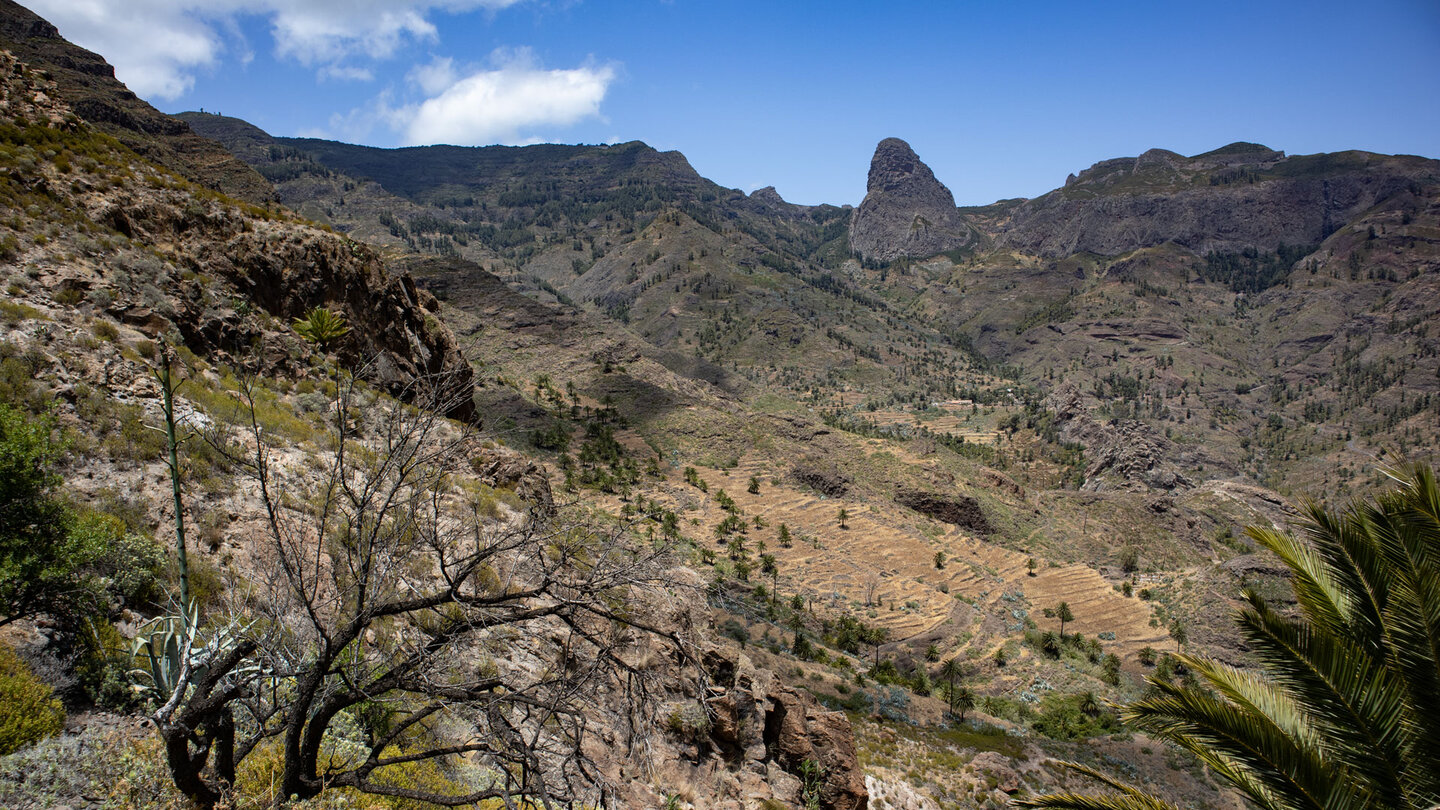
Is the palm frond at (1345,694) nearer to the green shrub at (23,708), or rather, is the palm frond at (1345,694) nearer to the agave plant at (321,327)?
the green shrub at (23,708)

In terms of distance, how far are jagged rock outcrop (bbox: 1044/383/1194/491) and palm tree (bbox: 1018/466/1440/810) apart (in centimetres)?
6655

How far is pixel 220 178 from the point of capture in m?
37.7

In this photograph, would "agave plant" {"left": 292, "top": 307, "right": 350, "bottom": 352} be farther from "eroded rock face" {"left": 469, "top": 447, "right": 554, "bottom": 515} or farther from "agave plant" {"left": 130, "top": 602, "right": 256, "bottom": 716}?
"agave plant" {"left": 130, "top": 602, "right": 256, "bottom": 716}

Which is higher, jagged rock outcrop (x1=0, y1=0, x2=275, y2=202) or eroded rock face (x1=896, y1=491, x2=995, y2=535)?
jagged rock outcrop (x1=0, y1=0, x2=275, y2=202)

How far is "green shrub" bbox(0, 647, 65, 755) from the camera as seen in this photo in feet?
17.6

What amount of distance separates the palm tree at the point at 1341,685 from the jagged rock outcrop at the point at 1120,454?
66.5 m

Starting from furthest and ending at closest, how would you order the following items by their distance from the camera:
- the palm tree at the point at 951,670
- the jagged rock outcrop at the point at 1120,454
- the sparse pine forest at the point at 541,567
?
the jagged rock outcrop at the point at 1120,454 < the palm tree at the point at 951,670 < the sparse pine forest at the point at 541,567

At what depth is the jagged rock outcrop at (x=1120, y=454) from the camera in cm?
6322

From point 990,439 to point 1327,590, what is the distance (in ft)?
289

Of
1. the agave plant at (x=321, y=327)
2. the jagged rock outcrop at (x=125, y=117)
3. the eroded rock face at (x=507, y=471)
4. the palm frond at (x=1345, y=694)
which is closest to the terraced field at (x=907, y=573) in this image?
the eroded rock face at (x=507, y=471)

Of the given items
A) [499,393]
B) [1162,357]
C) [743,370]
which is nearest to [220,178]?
[499,393]

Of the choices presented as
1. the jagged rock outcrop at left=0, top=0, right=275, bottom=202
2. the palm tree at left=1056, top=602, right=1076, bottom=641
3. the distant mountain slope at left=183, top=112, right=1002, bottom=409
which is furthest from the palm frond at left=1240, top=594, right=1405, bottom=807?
the distant mountain slope at left=183, top=112, right=1002, bottom=409

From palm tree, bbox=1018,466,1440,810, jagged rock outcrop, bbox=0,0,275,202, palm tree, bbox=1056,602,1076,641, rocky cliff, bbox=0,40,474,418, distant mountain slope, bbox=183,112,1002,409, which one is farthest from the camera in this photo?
distant mountain slope, bbox=183,112,1002,409

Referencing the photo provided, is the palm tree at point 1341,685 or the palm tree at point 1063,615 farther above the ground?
the palm tree at point 1341,685
